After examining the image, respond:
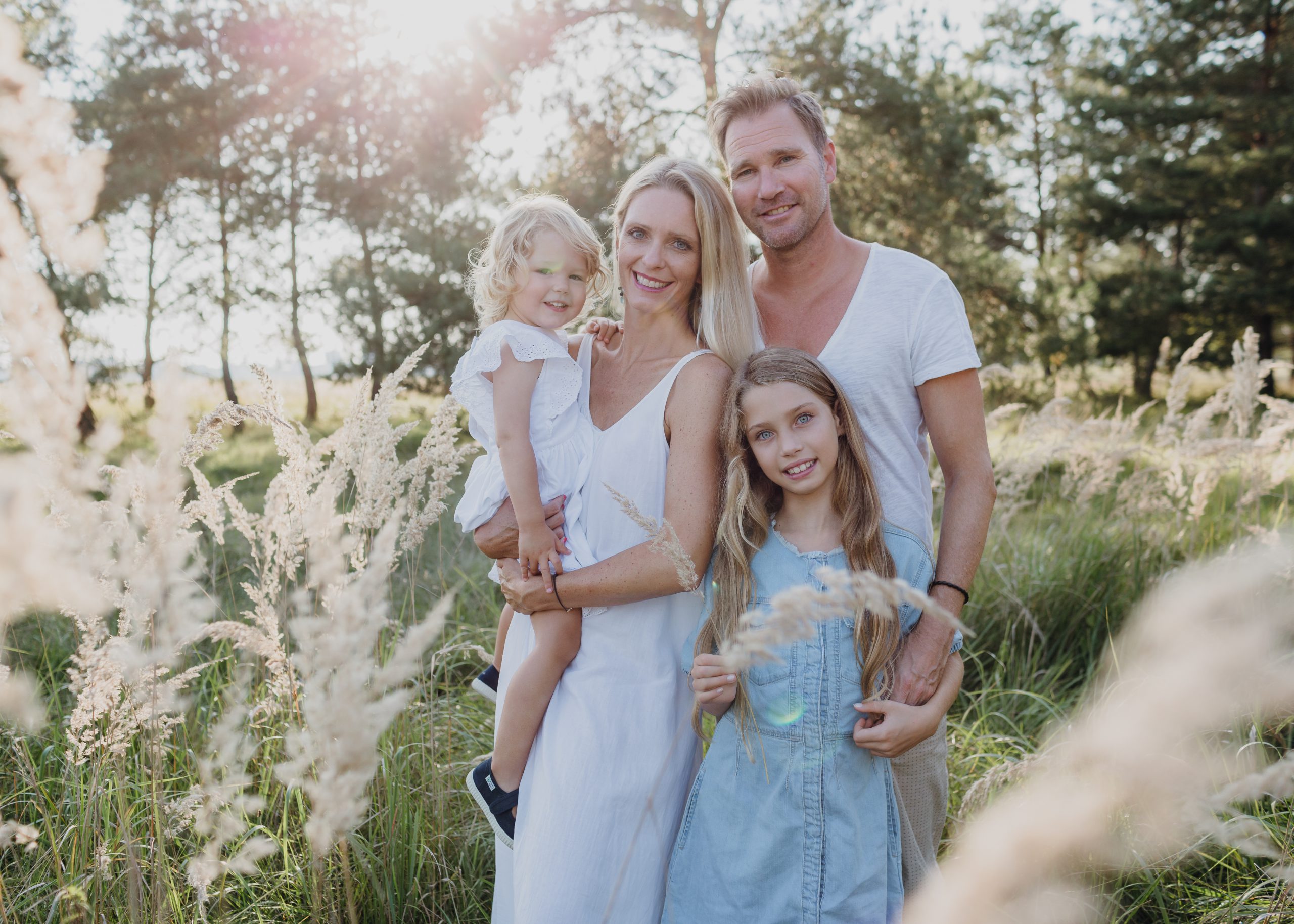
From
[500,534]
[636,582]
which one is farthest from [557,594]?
[500,534]

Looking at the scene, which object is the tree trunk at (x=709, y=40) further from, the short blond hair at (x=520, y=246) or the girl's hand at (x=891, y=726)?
the girl's hand at (x=891, y=726)

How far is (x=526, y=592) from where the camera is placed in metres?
2.22

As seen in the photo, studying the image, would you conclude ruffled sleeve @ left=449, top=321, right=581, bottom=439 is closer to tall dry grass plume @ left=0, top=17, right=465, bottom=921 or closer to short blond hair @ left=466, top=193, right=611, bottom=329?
short blond hair @ left=466, top=193, right=611, bottom=329

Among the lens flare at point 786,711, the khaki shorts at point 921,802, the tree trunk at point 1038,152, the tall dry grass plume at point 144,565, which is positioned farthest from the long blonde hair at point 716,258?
the tree trunk at point 1038,152

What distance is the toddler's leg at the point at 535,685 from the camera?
2.21 meters

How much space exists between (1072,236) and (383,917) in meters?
22.3

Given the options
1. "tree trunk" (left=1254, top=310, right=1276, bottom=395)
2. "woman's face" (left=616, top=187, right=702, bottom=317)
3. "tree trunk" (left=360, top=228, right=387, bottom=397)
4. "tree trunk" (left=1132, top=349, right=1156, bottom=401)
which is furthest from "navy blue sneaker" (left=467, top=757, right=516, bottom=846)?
"tree trunk" (left=1254, top=310, right=1276, bottom=395)

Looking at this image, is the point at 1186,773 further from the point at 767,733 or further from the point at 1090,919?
the point at 1090,919

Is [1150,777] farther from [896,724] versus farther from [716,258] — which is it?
[716,258]

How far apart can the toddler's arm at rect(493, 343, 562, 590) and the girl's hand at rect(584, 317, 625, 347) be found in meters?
0.29

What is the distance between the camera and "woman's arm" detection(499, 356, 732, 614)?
2.08 m

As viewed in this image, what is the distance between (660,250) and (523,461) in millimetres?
713

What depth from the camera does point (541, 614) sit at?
2.24m

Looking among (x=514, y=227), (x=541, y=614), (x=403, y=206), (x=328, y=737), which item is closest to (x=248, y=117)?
(x=403, y=206)
